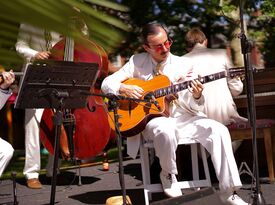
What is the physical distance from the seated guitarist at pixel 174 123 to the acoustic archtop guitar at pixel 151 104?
0.05 metres

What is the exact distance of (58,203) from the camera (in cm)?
445

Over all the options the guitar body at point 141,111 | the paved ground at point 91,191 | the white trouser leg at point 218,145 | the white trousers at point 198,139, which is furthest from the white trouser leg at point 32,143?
the white trouser leg at point 218,145

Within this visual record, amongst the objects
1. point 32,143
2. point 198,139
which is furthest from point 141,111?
point 32,143

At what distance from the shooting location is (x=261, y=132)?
15.8 ft

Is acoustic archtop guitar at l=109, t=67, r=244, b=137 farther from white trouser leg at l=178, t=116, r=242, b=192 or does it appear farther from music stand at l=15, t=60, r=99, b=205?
music stand at l=15, t=60, r=99, b=205

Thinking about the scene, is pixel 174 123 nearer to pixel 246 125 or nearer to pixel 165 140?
pixel 165 140

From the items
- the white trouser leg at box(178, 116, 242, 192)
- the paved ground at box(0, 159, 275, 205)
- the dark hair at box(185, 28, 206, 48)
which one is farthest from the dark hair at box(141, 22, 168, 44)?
the paved ground at box(0, 159, 275, 205)

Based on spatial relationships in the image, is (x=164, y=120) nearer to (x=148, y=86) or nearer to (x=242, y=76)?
(x=148, y=86)

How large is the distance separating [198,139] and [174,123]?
24 cm

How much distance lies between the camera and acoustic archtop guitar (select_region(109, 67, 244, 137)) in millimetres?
3914

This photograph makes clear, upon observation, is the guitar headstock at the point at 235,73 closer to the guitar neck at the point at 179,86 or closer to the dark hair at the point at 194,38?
the guitar neck at the point at 179,86

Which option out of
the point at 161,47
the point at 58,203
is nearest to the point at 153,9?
the point at 161,47

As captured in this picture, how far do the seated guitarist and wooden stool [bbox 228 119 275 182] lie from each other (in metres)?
0.73

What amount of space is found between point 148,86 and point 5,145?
4.47 ft
